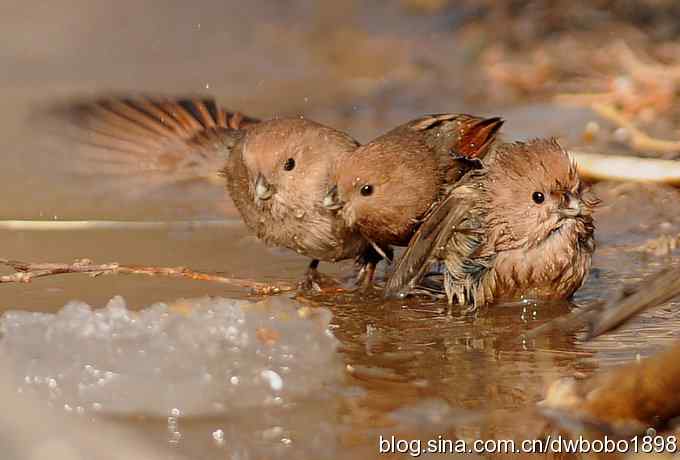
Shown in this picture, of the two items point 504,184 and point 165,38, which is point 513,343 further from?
point 165,38

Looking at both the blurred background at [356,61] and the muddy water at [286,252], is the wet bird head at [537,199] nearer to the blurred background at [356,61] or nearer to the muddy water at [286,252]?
the muddy water at [286,252]

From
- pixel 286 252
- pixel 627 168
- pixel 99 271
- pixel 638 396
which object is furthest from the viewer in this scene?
pixel 627 168

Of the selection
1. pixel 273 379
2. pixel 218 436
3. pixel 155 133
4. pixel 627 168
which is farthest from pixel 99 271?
pixel 627 168

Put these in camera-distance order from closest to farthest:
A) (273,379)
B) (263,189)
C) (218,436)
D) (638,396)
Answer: (638,396)
(218,436)
(273,379)
(263,189)

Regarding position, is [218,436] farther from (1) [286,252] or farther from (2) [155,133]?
(2) [155,133]

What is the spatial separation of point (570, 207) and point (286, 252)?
161 cm

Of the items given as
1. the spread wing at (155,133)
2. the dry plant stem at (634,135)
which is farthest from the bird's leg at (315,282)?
the dry plant stem at (634,135)

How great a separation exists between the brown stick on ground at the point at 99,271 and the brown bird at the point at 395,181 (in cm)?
43

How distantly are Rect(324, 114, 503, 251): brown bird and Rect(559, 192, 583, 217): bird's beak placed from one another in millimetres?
449

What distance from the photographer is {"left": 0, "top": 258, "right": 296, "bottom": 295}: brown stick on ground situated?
4.04m

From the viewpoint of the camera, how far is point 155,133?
17.5ft

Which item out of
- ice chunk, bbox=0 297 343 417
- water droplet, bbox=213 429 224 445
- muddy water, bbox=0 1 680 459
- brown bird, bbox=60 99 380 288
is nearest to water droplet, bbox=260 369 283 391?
ice chunk, bbox=0 297 343 417

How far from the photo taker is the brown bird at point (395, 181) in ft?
13.8

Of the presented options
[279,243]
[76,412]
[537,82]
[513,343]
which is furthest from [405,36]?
[76,412]
